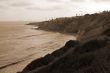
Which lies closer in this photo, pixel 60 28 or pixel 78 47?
pixel 78 47

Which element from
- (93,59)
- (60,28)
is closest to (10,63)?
(93,59)

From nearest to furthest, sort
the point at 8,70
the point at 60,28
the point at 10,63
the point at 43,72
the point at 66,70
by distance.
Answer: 1. the point at 66,70
2. the point at 43,72
3. the point at 8,70
4. the point at 10,63
5. the point at 60,28

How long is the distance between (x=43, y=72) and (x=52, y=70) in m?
0.37

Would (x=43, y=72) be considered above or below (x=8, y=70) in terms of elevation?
above

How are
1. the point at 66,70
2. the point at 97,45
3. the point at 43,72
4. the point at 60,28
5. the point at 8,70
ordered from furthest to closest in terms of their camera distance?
the point at 60,28 < the point at 8,70 < the point at 97,45 < the point at 43,72 < the point at 66,70

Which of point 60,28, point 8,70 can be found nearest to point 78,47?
point 8,70

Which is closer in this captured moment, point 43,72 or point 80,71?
point 80,71

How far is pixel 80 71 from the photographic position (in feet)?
24.6

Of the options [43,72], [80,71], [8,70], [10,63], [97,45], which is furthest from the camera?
[10,63]

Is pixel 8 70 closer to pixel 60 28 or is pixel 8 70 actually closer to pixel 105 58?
pixel 105 58

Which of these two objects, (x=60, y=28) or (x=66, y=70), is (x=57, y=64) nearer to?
(x=66, y=70)

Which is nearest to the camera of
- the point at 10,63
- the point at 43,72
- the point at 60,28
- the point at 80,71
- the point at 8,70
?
the point at 80,71

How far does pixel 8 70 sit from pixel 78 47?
1123cm

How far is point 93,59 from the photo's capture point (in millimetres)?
8094
